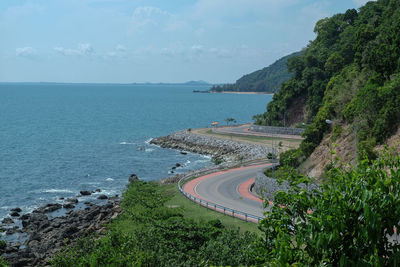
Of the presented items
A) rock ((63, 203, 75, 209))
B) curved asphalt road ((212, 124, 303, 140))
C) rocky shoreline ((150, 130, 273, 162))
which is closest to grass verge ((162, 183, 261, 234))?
rock ((63, 203, 75, 209))

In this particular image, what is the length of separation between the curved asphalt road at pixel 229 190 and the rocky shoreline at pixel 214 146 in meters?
11.8

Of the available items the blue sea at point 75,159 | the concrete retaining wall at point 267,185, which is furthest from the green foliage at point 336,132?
the blue sea at point 75,159

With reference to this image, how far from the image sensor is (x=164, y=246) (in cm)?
2483

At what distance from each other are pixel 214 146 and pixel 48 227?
153ft

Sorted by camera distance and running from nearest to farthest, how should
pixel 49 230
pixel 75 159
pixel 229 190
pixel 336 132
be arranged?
1. pixel 49 230
2. pixel 229 190
3. pixel 336 132
4. pixel 75 159

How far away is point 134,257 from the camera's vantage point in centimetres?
2066

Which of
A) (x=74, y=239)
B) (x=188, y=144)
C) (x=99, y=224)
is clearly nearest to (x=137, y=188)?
(x=99, y=224)

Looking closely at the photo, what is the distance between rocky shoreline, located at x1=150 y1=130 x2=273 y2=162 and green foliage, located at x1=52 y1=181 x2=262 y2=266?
113 feet

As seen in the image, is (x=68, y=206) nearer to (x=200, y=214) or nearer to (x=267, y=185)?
(x=200, y=214)

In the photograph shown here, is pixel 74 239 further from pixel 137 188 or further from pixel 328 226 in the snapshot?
pixel 328 226

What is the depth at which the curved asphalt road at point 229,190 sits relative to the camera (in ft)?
129

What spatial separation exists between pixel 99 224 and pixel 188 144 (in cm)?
5134

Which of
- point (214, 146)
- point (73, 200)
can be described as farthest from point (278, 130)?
point (73, 200)

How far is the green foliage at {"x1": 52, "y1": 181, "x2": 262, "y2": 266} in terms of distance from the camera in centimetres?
2098
